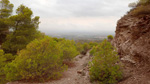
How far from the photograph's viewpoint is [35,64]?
9.27m

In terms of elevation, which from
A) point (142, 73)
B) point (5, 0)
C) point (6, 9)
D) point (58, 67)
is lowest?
point (58, 67)

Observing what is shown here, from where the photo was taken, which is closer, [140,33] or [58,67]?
[140,33]

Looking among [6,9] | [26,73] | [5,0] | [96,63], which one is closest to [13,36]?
[6,9]

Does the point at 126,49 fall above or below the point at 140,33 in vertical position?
below

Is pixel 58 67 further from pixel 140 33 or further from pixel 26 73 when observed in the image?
pixel 140 33

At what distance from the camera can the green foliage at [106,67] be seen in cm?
739

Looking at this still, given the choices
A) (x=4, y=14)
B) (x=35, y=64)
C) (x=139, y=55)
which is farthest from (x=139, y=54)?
(x=4, y=14)

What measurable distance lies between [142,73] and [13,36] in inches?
674

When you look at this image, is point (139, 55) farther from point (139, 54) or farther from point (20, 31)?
point (20, 31)

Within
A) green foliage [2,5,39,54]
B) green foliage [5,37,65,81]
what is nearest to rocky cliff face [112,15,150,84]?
green foliage [5,37,65,81]

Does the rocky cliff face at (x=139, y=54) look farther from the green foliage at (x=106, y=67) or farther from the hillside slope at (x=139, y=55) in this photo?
the green foliage at (x=106, y=67)

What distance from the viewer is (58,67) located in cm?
1153

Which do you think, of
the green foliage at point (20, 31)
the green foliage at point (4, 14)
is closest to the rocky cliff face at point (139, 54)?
the green foliage at point (20, 31)

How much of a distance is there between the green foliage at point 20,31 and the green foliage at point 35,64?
6.28m
